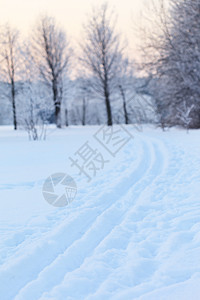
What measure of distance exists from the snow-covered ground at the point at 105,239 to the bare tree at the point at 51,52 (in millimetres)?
18794

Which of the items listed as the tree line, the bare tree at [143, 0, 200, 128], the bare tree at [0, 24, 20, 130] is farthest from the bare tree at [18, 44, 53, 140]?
the bare tree at [0, 24, 20, 130]

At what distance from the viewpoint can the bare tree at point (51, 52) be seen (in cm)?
2338

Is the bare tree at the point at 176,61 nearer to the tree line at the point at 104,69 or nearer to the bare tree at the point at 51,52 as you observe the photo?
the tree line at the point at 104,69

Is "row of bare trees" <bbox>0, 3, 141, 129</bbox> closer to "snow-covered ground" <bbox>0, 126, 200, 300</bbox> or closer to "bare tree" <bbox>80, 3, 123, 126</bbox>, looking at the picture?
"bare tree" <bbox>80, 3, 123, 126</bbox>

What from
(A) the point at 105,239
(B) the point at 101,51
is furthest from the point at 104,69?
(A) the point at 105,239

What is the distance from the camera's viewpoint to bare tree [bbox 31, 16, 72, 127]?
2338 centimetres

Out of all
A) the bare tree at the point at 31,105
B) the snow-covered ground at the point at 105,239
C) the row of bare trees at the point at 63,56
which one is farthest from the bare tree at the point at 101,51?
the snow-covered ground at the point at 105,239

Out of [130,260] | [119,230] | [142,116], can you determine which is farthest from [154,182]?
[142,116]

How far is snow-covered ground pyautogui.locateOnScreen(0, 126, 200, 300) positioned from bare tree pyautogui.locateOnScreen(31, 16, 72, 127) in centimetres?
1879

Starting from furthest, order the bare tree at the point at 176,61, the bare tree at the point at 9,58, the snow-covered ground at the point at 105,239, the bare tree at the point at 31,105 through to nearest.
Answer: the bare tree at the point at 9,58 < the bare tree at the point at 176,61 < the bare tree at the point at 31,105 < the snow-covered ground at the point at 105,239

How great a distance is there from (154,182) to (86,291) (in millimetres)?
3538

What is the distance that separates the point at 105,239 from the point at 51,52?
2278 centimetres

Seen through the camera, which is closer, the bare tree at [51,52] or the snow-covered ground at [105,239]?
the snow-covered ground at [105,239]

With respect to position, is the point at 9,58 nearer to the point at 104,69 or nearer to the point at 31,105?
the point at 104,69
